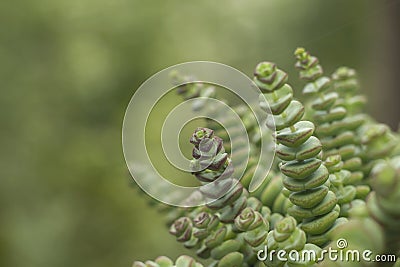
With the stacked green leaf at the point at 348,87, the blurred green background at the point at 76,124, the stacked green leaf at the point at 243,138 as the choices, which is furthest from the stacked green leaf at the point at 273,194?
the blurred green background at the point at 76,124

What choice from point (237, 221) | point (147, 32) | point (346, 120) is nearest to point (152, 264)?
point (237, 221)

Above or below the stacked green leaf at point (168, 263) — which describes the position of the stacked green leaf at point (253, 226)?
above

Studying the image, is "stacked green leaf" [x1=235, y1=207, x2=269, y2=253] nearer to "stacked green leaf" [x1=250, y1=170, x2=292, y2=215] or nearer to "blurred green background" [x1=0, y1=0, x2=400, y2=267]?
"stacked green leaf" [x1=250, y1=170, x2=292, y2=215]

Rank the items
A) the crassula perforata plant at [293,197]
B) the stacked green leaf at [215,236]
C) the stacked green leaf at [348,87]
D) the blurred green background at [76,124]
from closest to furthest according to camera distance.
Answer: the crassula perforata plant at [293,197], the stacked green leaf at [215,236], the stacked green leaf at [348,87], the blurred green background at [76,124]

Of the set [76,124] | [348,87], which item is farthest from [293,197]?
[76,124]

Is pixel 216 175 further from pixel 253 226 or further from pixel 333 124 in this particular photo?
pixel 333 124

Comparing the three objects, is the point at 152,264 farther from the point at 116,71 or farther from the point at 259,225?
the point at 116,71

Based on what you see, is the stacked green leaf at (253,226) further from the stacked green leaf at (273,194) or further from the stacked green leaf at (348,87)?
the stacked green leaf at (348,87)
